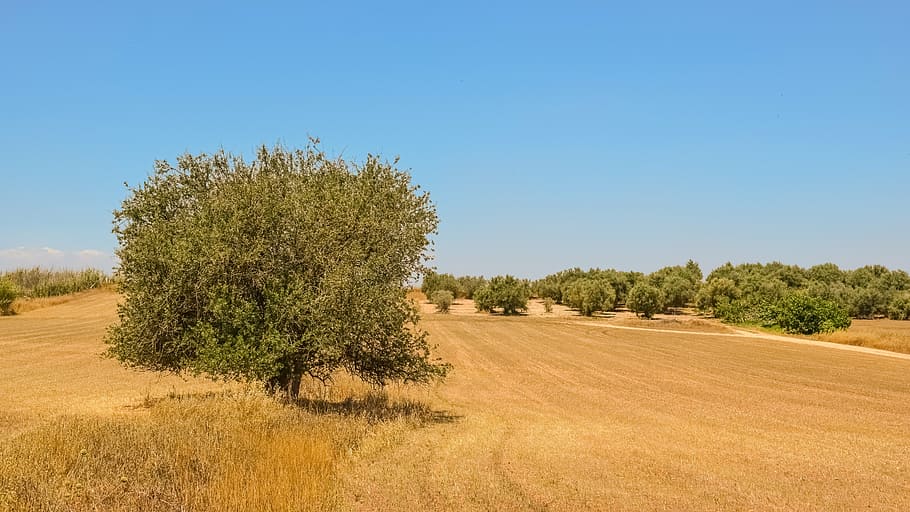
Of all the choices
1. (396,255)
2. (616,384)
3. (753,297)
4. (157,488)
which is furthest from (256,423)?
(753,297)

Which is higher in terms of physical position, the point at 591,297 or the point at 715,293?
the point at 715,293

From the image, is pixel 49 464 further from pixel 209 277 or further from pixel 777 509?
pixel 777 509

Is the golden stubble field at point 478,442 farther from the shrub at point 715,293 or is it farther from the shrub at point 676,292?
the shrub at point 676,292

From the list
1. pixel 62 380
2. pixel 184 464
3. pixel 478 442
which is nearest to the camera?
pixel 184 464

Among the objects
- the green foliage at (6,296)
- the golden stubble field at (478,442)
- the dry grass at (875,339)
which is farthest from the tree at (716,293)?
the green foliage at (6,296)

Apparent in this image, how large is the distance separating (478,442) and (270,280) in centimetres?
827

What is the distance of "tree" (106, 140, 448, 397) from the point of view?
64.8ft

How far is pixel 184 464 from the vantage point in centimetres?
1257

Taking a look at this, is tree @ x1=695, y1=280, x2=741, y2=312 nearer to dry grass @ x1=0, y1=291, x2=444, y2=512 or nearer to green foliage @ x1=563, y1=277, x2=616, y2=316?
green foliage @ x1=563, y1=277, x2=616, y2=316

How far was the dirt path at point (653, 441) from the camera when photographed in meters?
12.9

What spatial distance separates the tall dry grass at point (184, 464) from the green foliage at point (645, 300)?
347 feet

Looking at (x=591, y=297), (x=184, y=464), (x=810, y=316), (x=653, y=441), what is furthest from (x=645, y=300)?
(x=184, y=464)

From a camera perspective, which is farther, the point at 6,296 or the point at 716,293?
the point at 716,293

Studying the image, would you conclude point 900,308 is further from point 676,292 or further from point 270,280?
point 270,280
